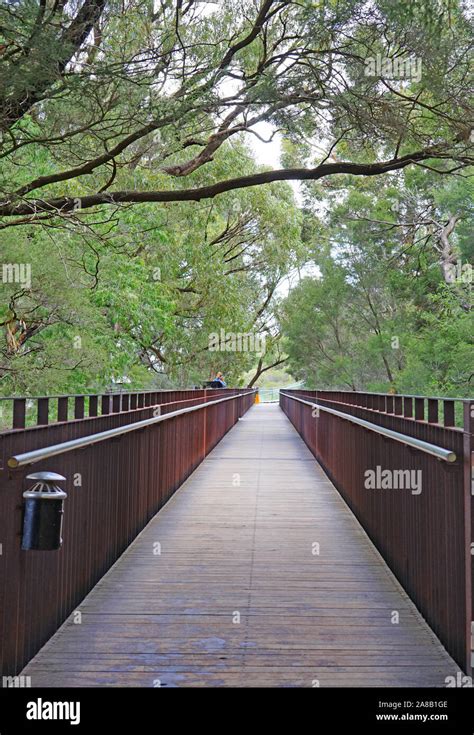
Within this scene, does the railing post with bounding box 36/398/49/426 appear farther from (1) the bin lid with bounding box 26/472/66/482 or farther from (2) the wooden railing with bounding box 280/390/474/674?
(2) the wooden railing with bounding box 280/390/474/674

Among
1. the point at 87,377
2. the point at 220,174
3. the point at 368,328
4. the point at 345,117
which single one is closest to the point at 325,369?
the point at 368,328

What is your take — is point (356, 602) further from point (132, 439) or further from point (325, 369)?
point (325, 369)

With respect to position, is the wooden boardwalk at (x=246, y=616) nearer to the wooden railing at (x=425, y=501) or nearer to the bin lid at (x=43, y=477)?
the wooden railing at (x=425, y=501)

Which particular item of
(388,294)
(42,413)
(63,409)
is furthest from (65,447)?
(388,294)

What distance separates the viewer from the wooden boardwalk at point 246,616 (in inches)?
155

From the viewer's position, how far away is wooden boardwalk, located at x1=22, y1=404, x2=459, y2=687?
3947 millimetres

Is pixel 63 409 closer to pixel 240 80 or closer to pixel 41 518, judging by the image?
pixel 41 518

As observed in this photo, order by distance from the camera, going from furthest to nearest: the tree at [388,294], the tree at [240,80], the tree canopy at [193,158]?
the tree at [388,294] < the tree canopy at [193,158] < the tree at [240,80]

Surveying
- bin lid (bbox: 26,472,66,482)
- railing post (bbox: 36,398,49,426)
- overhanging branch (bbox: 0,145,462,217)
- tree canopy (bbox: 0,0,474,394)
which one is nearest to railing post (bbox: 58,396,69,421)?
railing post (bbox: 36,398,49,426)

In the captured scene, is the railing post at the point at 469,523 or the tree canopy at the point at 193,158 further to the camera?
the tree canopy at the point at 193,158

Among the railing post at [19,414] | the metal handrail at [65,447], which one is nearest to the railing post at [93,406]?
the metal handrail at [65,447]

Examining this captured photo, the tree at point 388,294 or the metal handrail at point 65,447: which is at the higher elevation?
the tree at point 388,294
